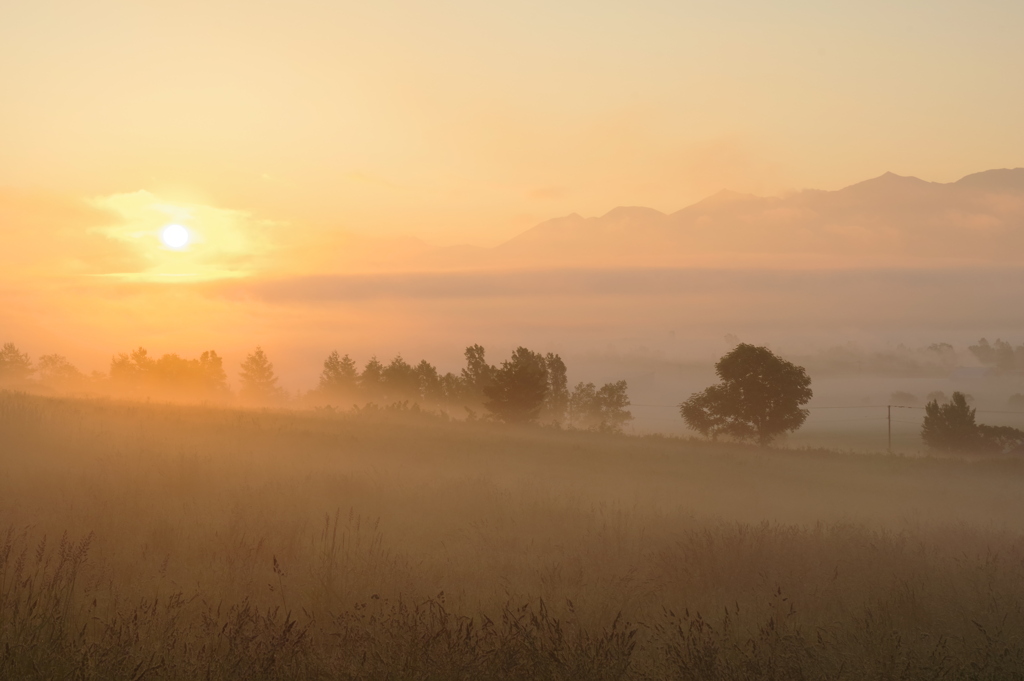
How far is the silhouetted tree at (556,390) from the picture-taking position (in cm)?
9031

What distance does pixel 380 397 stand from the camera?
92.7 m

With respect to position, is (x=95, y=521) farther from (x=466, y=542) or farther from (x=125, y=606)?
(x=466, y=542)

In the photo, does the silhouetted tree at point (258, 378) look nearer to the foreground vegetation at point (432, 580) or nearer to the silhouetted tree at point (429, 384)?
the silhouetted tree at point (429, 384)

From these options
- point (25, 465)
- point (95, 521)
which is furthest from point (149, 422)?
point (95, 521)

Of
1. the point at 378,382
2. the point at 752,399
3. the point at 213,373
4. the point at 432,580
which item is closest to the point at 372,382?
the point at 378,382

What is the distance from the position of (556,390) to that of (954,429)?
145 feet

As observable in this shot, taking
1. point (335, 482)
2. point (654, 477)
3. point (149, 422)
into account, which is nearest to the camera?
point (335, 482)

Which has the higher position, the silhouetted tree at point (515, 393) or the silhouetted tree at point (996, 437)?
the silhouetted tree at point (515, 393)

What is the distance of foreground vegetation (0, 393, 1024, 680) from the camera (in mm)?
5438

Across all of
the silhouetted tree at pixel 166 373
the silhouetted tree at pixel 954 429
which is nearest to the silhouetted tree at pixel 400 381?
the silhouetted tree at pixel 166 373

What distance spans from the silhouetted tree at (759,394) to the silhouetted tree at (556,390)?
39.5m

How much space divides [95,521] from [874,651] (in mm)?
8513

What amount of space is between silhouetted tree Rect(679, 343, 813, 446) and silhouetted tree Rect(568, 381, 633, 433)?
44.8 metres

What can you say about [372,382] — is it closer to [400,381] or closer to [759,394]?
[400,381]
